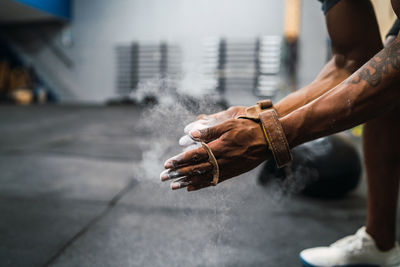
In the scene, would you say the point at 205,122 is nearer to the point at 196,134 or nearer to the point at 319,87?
the point at 196,134

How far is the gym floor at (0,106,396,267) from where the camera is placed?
837mm

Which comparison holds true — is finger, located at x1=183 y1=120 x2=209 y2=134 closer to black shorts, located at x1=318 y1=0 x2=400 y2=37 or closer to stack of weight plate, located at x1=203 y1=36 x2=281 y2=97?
black shorts, located at x1=318 y1=0 x2=400 y2=37

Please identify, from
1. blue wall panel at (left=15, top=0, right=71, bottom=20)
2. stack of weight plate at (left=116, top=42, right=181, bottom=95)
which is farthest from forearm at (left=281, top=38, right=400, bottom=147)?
blue wall panel at (left=15, top=0, right=71, bottom=20)

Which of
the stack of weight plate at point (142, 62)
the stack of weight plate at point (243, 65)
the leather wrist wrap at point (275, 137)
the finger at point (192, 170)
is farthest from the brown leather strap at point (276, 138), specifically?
the stack of weight plate at point (142, 62)

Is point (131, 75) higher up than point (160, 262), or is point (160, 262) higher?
point (160, 262)

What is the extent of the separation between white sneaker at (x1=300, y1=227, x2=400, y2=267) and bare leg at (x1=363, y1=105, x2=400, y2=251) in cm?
2

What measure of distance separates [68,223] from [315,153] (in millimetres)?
1096

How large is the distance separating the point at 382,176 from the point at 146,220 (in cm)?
81

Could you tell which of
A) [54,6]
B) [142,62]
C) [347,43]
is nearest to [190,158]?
[347,43]

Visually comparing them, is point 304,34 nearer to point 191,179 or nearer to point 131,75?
point 131,75

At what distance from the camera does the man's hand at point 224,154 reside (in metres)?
0.53

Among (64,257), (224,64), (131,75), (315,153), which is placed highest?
(315,153)

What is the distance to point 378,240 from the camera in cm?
79

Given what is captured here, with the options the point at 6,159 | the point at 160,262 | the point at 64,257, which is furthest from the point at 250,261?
the point at 6,159
